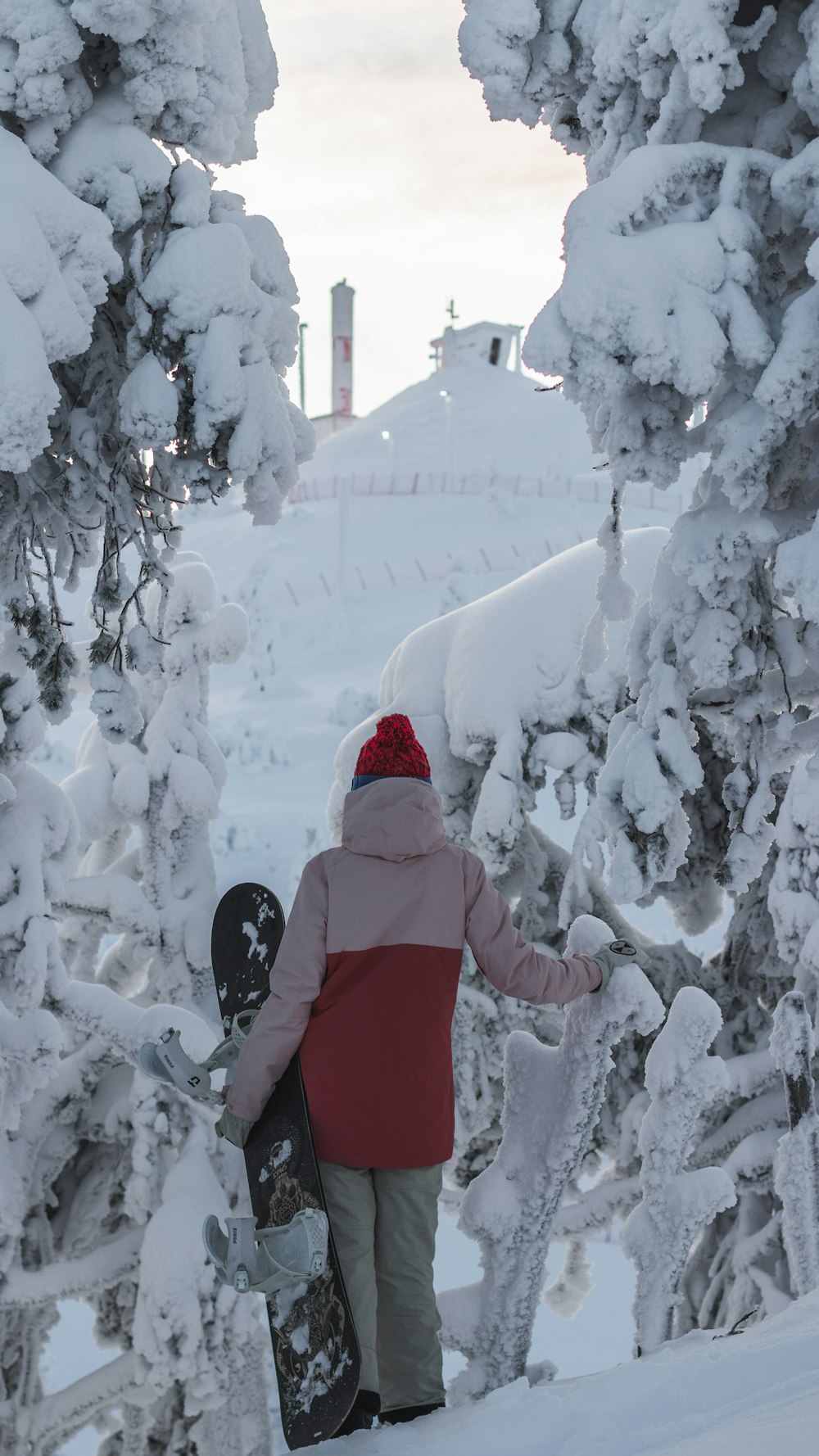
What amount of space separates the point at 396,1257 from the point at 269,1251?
46 cm

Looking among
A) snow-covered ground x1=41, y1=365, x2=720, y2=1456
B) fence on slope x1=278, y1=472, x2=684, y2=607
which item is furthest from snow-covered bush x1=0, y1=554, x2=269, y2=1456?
fence on slope x1=278, y1=472, x2=684, y2=607

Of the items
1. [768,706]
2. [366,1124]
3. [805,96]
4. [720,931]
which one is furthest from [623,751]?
[720,931]

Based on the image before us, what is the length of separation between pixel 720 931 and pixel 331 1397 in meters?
15.7

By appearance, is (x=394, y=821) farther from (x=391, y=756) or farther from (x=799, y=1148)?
(x=799, y=1148)

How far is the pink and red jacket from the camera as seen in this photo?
308 cm

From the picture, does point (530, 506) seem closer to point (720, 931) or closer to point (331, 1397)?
point (720, 931)

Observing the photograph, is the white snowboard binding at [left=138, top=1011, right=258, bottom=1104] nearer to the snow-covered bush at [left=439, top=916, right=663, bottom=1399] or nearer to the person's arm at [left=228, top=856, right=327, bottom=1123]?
the person's arm at [left=228, top=856, right=327, bottom=1123]

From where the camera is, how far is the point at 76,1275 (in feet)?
20.8

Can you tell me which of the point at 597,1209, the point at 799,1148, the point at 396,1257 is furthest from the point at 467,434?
the point at 396,1257

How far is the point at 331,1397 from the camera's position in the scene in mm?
2939

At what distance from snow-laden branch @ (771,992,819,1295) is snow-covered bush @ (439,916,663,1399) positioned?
0.53m

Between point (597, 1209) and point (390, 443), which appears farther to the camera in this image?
point (390, 443)

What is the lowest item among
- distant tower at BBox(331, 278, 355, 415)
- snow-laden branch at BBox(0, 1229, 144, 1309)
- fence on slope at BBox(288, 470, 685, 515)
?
snow-laden branch at BBox(0, 1229, 144, 1309)

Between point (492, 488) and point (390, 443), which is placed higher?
point (390, 443)
